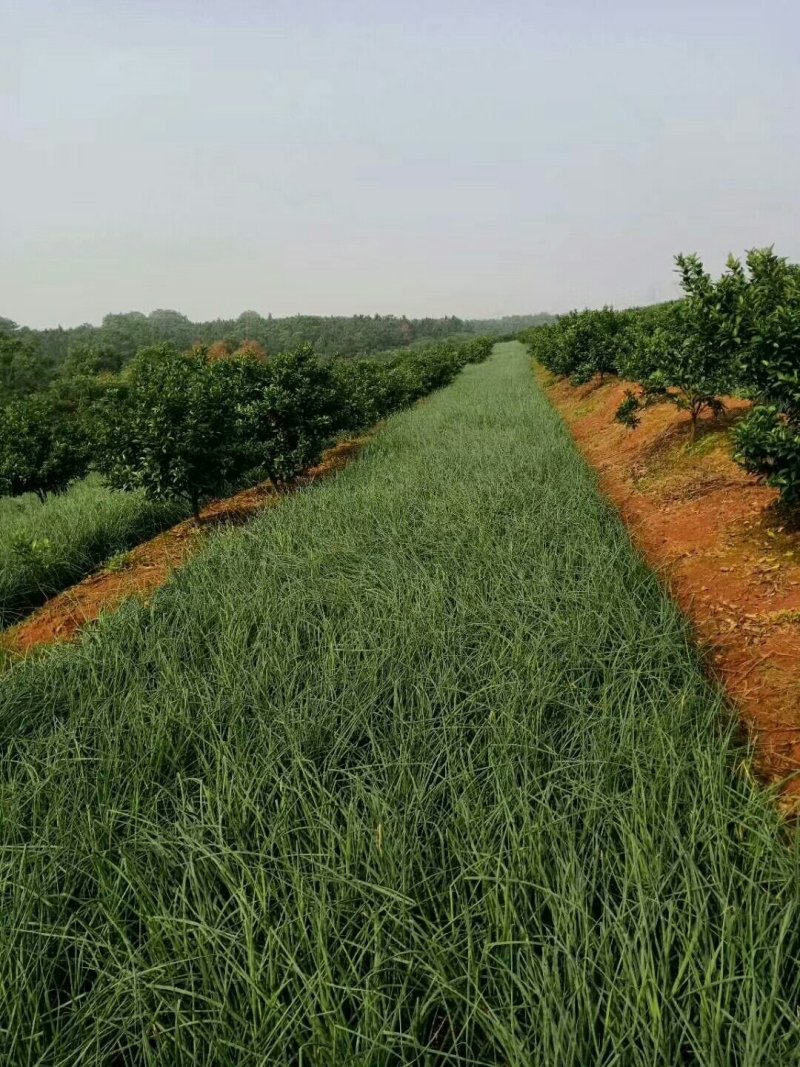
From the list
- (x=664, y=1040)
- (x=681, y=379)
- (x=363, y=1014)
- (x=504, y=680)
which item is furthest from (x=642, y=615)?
(x=681, y=379)

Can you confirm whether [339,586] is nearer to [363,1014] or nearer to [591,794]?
[591,794]

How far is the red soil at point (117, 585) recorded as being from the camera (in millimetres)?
4438

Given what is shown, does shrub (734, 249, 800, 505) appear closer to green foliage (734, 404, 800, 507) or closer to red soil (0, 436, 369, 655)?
green foliage (734, 404, 800, 507)

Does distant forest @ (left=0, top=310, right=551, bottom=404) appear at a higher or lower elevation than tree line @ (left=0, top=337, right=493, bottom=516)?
higher

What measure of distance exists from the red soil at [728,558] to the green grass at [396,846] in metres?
0.37

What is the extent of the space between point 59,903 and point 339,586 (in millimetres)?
2267

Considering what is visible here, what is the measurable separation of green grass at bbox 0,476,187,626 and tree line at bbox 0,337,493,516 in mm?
552

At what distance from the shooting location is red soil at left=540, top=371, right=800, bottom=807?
256 centimetres

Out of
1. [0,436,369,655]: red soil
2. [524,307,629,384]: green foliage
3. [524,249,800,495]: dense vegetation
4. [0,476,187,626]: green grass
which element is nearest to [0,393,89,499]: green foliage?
[0,476,187,626]: green grass

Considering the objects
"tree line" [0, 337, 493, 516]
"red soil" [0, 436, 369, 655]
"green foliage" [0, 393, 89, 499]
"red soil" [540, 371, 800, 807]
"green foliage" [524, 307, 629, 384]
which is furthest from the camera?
"green foliage" [524, 307, 629, 384]

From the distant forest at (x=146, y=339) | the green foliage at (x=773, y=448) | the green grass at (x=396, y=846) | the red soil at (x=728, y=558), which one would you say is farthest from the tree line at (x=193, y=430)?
the distant forest at (x=146, y=339)

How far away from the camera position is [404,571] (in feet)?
12.5

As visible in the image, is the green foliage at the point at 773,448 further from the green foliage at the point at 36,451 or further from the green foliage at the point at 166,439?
the green foliage at the point at 36,451

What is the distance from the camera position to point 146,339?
69.8 meters
